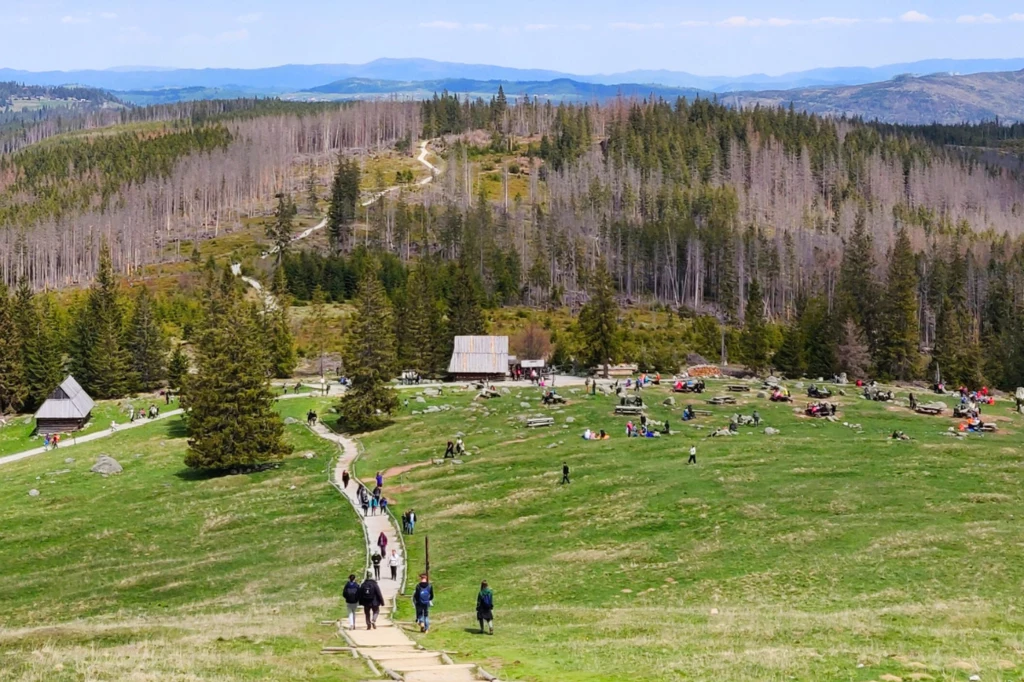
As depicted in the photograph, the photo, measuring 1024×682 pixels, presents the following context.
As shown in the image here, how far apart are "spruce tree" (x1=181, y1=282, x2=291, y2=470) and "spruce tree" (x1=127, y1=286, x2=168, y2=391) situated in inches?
1766

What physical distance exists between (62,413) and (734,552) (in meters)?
82.3

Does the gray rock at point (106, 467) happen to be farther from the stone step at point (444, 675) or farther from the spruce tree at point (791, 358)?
the spruce tree at point (791, 358)

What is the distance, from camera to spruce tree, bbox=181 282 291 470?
78.4m

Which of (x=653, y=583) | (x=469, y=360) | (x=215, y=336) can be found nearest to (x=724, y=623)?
(x=653, y=583)

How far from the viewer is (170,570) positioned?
169ft

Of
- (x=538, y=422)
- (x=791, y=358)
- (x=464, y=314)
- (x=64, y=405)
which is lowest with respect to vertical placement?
(x=64, y=405)

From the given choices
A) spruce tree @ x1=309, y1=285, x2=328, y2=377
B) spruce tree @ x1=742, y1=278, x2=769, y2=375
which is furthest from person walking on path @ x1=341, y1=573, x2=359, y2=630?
spruce tree @ x1=309, y1=285, x2=328, y2=377

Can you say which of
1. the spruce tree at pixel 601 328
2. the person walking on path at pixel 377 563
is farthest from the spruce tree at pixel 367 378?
the person walking on path at pixel 377 563

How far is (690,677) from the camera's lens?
26859 mm

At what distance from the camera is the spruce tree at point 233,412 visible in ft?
257

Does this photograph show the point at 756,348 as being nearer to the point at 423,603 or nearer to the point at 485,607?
the point at 423,603

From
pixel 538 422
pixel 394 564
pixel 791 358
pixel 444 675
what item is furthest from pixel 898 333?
pixel 444 675

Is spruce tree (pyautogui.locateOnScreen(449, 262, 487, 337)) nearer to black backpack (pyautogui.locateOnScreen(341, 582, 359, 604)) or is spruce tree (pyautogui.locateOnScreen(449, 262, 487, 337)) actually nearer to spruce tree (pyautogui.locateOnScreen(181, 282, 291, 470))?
spruce tree (pyautogui.locateOnScreen(181, 282, 291, 470))

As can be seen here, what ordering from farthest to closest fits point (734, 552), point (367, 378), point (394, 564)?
point (367, 378), point (394, 564), point (734, 552)
